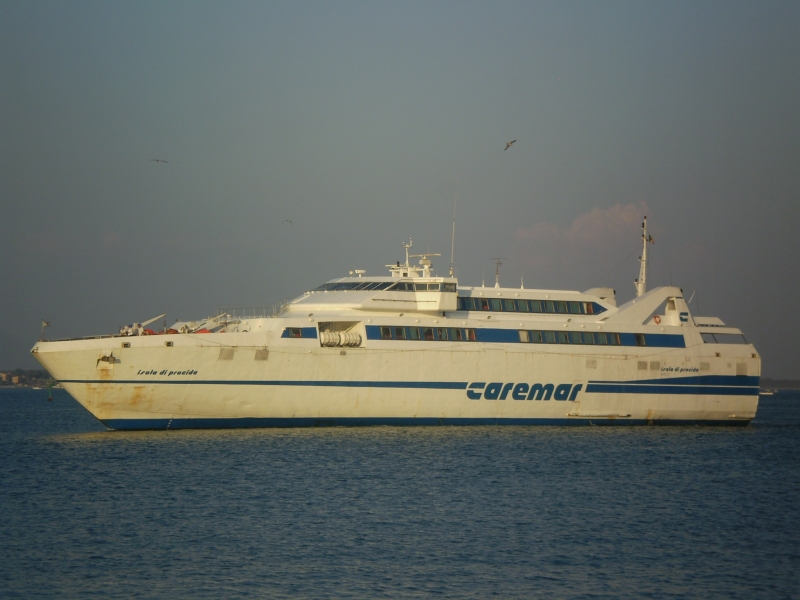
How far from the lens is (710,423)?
151 ft

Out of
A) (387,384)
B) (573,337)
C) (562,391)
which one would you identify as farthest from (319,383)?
(573,337)

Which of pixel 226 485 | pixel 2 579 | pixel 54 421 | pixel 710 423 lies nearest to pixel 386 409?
pixel 226 485

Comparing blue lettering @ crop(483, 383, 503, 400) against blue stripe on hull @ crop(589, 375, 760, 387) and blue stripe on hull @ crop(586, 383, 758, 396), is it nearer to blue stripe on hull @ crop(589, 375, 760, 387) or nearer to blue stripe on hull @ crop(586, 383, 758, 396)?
blue stripe on hull @ crop(586, 383, 758, 396)

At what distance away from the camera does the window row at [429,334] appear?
40500 mm

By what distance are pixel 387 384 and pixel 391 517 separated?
1593 centimetres

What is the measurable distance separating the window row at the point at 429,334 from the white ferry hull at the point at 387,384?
0.38 meters

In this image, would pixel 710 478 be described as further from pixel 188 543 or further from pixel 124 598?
pixel 124 598

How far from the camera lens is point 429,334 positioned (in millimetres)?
41000

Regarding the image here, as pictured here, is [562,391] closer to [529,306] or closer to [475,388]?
[529,306]

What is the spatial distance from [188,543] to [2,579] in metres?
4.07

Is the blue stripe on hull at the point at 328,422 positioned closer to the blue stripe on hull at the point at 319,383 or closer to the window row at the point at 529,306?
the blue stripe on hull at the point at 319,383

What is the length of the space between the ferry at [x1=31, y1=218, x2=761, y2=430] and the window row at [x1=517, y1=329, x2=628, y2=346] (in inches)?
2.4

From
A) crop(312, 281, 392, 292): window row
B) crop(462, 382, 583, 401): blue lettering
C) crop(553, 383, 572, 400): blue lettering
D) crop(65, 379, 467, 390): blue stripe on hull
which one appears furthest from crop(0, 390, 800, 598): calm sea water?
crop(312, 281, 392, 292): window row

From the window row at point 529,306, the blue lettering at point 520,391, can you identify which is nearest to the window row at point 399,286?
the window row at point 529,306
